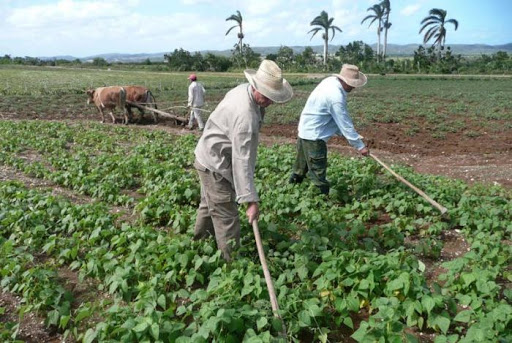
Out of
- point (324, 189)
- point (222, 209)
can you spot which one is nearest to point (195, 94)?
point (324, 189)

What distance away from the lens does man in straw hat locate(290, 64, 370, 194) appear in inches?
219

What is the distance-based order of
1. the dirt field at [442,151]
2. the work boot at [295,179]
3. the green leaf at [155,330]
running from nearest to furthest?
the green leaf at [155,330], the work boot at [295,179], the dirt field at [442,151]

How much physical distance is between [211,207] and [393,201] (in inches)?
106

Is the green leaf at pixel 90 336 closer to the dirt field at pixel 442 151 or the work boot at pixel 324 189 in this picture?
the work boot at pixel 324 189

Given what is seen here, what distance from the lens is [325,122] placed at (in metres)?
5.80

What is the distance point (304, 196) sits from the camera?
5777 mm

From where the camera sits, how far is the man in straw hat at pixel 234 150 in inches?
141

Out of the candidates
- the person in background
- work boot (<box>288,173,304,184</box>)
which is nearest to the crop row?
work boot (<box>288,173,304,184</box>)

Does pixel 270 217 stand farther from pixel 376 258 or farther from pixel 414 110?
pixel 414 110

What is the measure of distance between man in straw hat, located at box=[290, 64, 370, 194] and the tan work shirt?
6.55ft

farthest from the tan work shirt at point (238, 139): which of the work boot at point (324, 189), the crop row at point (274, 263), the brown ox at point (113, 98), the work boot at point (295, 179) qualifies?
the brown ox at point (113, 98)

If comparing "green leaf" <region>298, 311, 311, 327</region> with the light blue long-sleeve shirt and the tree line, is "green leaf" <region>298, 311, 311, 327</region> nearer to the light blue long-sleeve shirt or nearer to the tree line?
the light blue long-sleeve shirt

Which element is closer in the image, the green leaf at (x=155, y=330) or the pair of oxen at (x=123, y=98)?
the green leaf at (x=155, y=330)

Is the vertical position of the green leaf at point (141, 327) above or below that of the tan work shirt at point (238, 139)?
below
